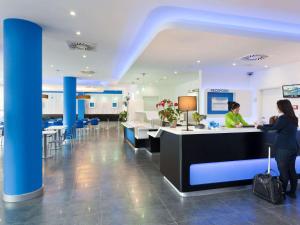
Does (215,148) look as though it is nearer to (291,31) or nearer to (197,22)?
(197,22)

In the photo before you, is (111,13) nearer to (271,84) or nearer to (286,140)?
(286,140)

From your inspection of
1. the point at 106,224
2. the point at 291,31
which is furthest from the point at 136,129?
the point at 291,31

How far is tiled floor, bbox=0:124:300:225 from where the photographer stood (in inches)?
114

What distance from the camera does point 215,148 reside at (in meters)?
3.84

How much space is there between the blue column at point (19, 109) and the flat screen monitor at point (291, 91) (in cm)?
782

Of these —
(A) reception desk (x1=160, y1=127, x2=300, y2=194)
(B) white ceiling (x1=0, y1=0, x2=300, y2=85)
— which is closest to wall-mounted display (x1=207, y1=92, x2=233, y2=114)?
(B) white ceiling (x1=0, y1=0, x2=300, y2=85)

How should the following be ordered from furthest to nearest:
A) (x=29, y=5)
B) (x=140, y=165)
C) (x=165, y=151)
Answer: (x=140, y=165) → (x=165, y=151) → (x=29, y=5)

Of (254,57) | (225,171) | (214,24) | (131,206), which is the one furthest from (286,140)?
(254,57)

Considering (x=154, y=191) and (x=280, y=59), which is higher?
(x=280, y=59)

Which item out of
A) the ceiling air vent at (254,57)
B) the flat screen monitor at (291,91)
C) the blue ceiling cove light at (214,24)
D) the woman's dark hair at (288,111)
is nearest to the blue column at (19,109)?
the blue ceiling cove light at (214,24)

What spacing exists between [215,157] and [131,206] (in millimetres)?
1783

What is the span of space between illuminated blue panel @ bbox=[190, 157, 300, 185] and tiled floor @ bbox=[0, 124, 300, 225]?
286 mm

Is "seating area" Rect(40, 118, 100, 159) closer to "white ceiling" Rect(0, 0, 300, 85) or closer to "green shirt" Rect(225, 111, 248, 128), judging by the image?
"white ceiling" Rect(0, 0, 300, 85)

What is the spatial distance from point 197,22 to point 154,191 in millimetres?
3398
